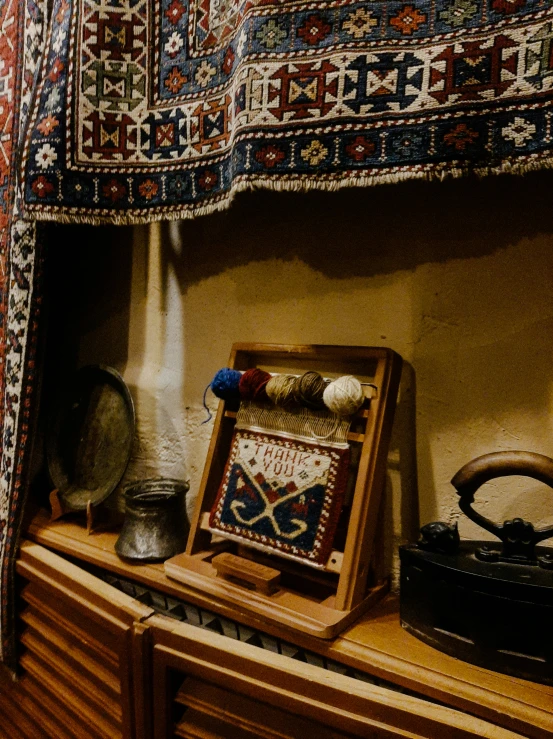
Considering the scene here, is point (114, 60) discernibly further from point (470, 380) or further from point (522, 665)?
point (522, 665)

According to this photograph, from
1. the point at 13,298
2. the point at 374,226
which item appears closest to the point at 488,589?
the point at 374,226

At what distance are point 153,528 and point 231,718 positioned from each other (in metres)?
0.38

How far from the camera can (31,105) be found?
3.25ft

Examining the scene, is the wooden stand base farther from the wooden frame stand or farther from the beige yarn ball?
the beige yarn ball

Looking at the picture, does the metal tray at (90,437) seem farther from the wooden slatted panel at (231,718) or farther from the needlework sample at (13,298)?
the wooden slatted panel at (231,718)

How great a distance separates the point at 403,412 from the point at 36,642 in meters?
0.93

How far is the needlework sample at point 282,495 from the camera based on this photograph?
82 cm

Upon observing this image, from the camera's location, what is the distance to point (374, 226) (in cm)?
95

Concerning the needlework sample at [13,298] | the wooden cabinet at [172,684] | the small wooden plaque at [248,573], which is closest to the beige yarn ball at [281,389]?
the small wooden plaque at [248,573]

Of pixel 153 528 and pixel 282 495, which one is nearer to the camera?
pixel 282 495

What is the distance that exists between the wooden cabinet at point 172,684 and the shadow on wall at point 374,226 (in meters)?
0.66

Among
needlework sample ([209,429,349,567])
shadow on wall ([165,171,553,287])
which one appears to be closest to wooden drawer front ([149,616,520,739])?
needlework sample ([209,429,349,567])

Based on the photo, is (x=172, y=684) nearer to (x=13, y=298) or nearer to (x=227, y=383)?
(x=227, y=383)

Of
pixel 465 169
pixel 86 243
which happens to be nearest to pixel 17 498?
pixel 86 243
